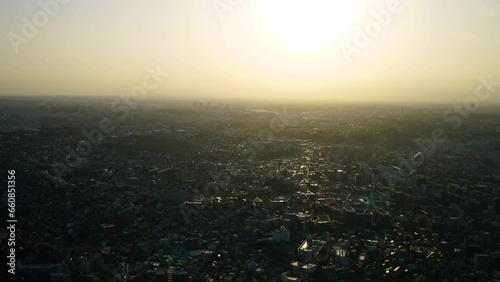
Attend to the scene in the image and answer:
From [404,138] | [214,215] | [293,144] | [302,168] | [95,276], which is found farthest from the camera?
[404,138]

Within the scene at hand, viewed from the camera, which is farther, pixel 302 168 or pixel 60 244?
pixel 302 168

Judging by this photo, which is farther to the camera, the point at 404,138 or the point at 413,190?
the point at 404,138

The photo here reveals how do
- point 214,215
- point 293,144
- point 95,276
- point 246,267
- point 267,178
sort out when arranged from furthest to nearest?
point 293,144
point 267,178
point 214,215
point 246,267
point 95,276

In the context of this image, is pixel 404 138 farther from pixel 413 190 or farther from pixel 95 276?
pixel 95 276

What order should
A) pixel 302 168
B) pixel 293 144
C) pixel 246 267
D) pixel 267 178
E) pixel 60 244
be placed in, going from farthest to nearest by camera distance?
pixel 293 144 < pixel 302 168 < pixel 267 178 < pixel 60 244 < pixel 246 267

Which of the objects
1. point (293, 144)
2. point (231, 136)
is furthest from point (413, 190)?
point (231, 136)

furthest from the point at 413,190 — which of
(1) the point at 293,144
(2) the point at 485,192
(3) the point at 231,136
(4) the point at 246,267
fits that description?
(3) the point at 231,136

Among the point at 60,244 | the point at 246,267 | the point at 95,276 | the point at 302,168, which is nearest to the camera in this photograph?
the point at 95,276

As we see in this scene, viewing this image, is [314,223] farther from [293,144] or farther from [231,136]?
[231,136]

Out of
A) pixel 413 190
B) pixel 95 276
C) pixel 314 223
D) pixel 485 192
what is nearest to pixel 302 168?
pixel 413 190
